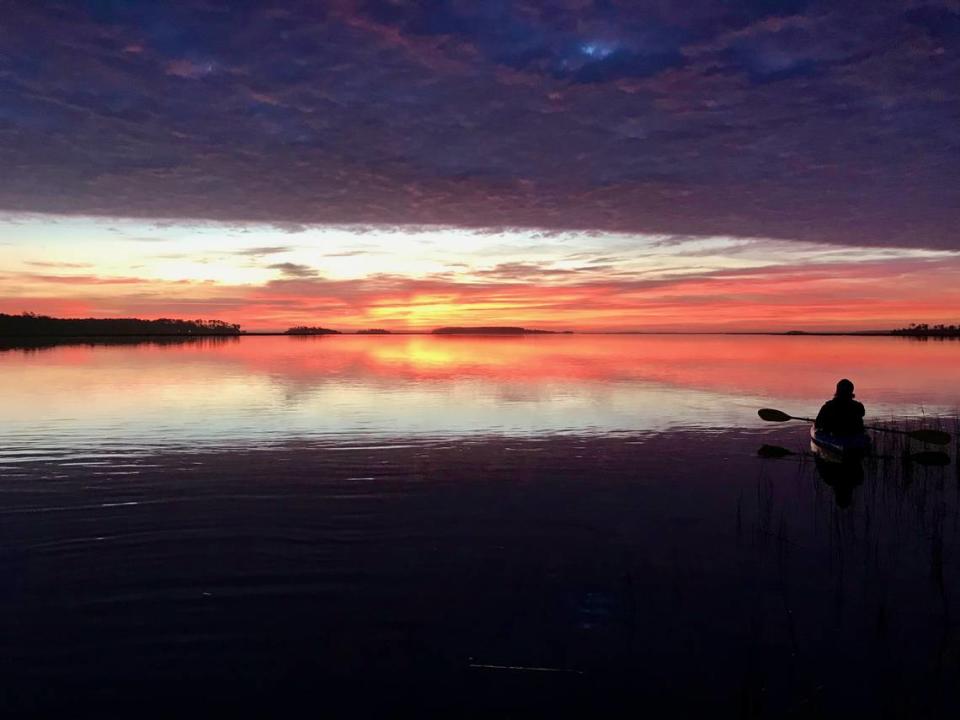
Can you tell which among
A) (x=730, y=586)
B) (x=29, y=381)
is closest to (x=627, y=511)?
(x=730, y=586)

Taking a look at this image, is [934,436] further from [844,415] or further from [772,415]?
[772,415]

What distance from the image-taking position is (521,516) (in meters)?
14.9

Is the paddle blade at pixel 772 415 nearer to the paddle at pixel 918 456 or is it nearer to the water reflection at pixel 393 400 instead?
the water reflection at pixel 393 400

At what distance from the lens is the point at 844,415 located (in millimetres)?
21453

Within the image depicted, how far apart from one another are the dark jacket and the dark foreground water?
4.26 feet

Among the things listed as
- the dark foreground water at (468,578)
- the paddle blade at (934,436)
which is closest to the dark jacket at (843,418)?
the dark foreground water at (468,578)

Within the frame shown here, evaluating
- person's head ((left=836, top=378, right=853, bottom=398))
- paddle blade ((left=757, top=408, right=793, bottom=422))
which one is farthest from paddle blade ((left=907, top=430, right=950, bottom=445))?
paddle blade ((left=757, top=408, right=793, bottom=422))

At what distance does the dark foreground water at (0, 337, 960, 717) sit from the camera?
7926 millimetres

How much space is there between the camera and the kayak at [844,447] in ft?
66.7

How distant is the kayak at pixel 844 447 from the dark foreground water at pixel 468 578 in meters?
0.62

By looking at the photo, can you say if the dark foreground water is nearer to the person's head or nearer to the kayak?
the kayak

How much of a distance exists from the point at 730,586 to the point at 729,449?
1332 centimetres

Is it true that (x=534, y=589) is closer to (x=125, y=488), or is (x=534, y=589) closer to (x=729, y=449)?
(x=125, y=488)

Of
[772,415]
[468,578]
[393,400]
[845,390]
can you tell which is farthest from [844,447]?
[393,400]
